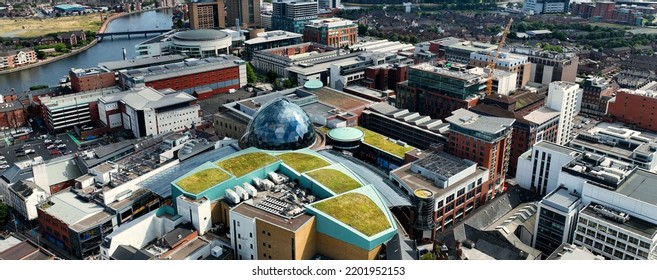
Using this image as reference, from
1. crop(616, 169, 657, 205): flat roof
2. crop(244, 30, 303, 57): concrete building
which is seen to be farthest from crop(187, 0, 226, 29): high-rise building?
crop(616, 169, 657, 205): flat roof

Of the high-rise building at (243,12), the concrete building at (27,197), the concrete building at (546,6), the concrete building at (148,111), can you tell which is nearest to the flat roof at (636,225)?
the concrete building at (27,197)

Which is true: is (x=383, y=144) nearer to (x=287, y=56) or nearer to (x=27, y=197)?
(x=27, y=197)

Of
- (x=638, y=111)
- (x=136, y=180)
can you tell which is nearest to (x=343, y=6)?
(x=638, y=111)

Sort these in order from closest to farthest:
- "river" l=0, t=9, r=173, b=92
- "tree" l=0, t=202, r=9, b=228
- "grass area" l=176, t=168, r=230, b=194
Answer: "grass area" l=176, t=168, r=230, b=194, "tree" l=0, t=202, r=9, b=228, "river" l=0, t=9, r=173, b=92

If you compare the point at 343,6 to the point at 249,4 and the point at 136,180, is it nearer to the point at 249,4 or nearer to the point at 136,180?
the point at 249,4

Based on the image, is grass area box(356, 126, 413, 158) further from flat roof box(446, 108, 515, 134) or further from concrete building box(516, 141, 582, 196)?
concrete building box(516, 141, 582, 196)

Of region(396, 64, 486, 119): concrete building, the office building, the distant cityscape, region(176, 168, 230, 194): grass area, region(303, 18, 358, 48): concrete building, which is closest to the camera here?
the distant cityscape

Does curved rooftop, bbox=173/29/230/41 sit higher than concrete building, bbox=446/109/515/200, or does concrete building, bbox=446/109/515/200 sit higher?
curved rooftop, bbox=173/29/230/41

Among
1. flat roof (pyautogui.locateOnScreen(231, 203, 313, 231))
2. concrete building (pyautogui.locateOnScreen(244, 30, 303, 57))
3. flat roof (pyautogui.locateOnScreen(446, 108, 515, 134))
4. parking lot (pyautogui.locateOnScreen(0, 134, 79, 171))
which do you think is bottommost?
parking lot (pyautogui.locateOnScreen(0, 134, 79, 171))

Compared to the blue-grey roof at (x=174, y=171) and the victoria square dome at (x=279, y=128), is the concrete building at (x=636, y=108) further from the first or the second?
the blue-grey roof at (x=174, y=171)
